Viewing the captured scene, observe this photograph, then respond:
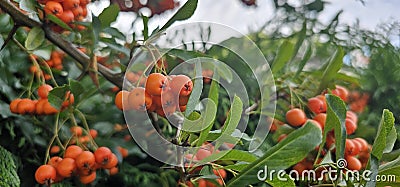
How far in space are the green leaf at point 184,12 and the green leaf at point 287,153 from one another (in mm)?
168

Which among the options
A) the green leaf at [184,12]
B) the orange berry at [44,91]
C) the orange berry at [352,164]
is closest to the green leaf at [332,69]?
the orange berry at [352,164]

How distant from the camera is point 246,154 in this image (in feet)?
1.44

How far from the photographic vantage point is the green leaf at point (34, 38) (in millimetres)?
600

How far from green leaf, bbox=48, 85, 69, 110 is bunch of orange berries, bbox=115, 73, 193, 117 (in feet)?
0.36

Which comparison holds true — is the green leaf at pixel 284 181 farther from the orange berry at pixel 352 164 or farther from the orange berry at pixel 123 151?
the orange berry at pixel 123 151

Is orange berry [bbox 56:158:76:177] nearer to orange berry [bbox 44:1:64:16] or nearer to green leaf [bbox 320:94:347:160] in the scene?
orange berry [bbox 44:1:64:16]

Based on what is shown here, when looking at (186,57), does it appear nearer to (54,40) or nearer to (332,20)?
(54,40)

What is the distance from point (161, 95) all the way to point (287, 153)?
0.13 meters

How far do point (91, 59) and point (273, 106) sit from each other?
0.88ft

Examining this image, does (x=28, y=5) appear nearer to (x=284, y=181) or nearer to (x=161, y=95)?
(x=161, y=95)

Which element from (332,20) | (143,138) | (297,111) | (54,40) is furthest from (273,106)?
(332,20)

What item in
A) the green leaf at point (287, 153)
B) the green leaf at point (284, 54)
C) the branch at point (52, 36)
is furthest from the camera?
the green leaf at point (284, 54)

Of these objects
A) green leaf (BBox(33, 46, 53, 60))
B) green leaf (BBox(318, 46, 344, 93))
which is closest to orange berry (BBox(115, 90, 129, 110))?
green leaf (BBox(33, 46, 53, 60))

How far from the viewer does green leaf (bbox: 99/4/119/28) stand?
606 millimetres
